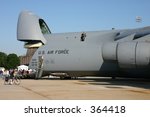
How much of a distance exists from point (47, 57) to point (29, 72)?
13.7 ft

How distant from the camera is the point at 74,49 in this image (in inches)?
1340

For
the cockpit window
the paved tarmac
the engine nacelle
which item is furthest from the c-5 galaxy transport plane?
the paved tarmac

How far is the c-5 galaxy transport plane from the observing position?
2998 cm

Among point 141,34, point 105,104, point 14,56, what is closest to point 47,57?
point 141,34

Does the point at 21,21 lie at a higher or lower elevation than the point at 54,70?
higher

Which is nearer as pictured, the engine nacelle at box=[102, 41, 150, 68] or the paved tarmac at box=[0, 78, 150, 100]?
the paved tarmac at box=[0, 78, 150, 100]

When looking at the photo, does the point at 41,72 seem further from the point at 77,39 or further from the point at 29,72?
the point at 77,39

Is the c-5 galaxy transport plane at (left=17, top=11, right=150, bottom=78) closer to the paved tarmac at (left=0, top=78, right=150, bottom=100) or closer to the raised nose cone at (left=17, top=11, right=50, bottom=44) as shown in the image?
the raised nose cone at (left=17, top=11, right=50, bottom=44)

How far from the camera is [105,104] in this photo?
30.7 ft

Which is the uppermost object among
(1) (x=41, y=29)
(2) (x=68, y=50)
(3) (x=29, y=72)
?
(1) (x=41, y=29)

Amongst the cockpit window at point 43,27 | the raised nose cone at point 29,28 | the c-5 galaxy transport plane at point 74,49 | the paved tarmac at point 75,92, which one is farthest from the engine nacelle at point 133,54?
the cockpit window at point 43,27

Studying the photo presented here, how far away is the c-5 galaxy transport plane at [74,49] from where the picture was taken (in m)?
30.0

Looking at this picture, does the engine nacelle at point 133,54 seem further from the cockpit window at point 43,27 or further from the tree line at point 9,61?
the tree line at point 9,61

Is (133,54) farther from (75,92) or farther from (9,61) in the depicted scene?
(9,61)
